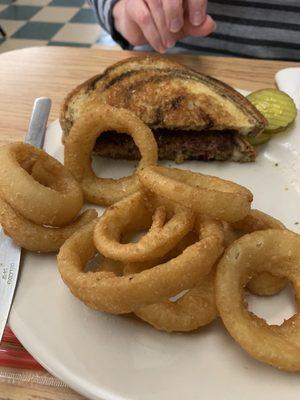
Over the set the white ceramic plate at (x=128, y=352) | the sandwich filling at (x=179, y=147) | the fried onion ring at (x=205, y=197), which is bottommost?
the sandwich filling at (x=179, y=147)

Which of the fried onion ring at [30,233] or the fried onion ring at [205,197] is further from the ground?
the fried onion ring at [205,197]

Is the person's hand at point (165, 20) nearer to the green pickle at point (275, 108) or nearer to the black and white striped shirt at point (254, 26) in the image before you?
the black and white striped shirt at point (254, 26)

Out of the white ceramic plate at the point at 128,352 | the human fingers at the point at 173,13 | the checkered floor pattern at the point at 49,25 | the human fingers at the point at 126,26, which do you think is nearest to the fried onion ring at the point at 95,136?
the white ceramic plate at the point at 128,352

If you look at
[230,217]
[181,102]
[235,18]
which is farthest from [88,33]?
[230,217]

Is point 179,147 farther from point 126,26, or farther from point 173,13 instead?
point 126,26

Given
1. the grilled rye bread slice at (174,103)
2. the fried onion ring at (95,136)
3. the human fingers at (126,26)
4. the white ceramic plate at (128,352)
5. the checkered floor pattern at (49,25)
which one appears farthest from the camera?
the checkered floor pattern at (49,25)

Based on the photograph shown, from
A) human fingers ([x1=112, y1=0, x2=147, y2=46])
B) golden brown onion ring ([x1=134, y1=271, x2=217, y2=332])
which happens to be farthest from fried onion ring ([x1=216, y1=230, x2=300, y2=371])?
human fingers ([x1=112, y1=0, x2=147, y2=46])

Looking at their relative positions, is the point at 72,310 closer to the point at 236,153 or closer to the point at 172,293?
the point at 172,293
